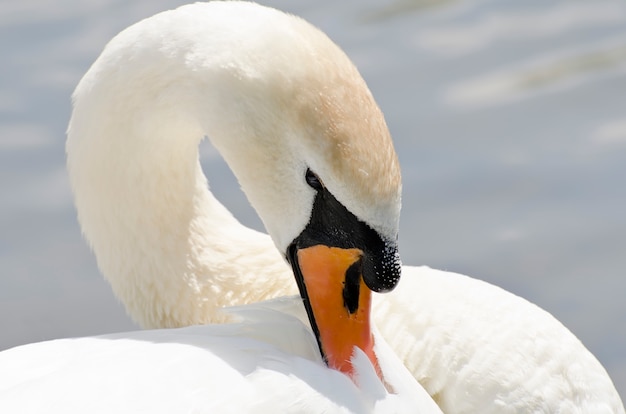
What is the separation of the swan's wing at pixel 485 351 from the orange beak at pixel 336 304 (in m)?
0.45

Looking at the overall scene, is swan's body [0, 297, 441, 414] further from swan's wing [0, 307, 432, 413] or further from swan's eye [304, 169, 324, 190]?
swan's eye [304, 169, 324, 190]

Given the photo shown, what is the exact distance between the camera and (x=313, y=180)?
372cm

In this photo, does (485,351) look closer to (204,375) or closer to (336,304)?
(336,304)

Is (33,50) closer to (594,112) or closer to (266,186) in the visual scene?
(594,112)

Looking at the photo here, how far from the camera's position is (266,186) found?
12.6 ft

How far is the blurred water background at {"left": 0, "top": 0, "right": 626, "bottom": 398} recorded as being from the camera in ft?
18.6

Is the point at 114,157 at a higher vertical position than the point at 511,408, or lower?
higher

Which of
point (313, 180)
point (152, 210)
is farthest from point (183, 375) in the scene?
point (152, 210)

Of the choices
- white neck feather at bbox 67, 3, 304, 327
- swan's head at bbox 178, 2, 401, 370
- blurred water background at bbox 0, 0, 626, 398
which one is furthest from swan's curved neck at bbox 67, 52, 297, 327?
blurred water background at bbox 0, 0, 626, 398

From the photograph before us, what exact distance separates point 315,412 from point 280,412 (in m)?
0.09

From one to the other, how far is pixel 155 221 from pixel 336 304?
0.73m

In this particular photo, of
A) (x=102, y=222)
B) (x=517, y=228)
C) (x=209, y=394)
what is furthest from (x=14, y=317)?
(x=209, y=394)

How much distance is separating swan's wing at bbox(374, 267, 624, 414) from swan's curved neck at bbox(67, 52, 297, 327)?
14.6 inches

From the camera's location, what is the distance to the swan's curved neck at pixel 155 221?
4.12 m
